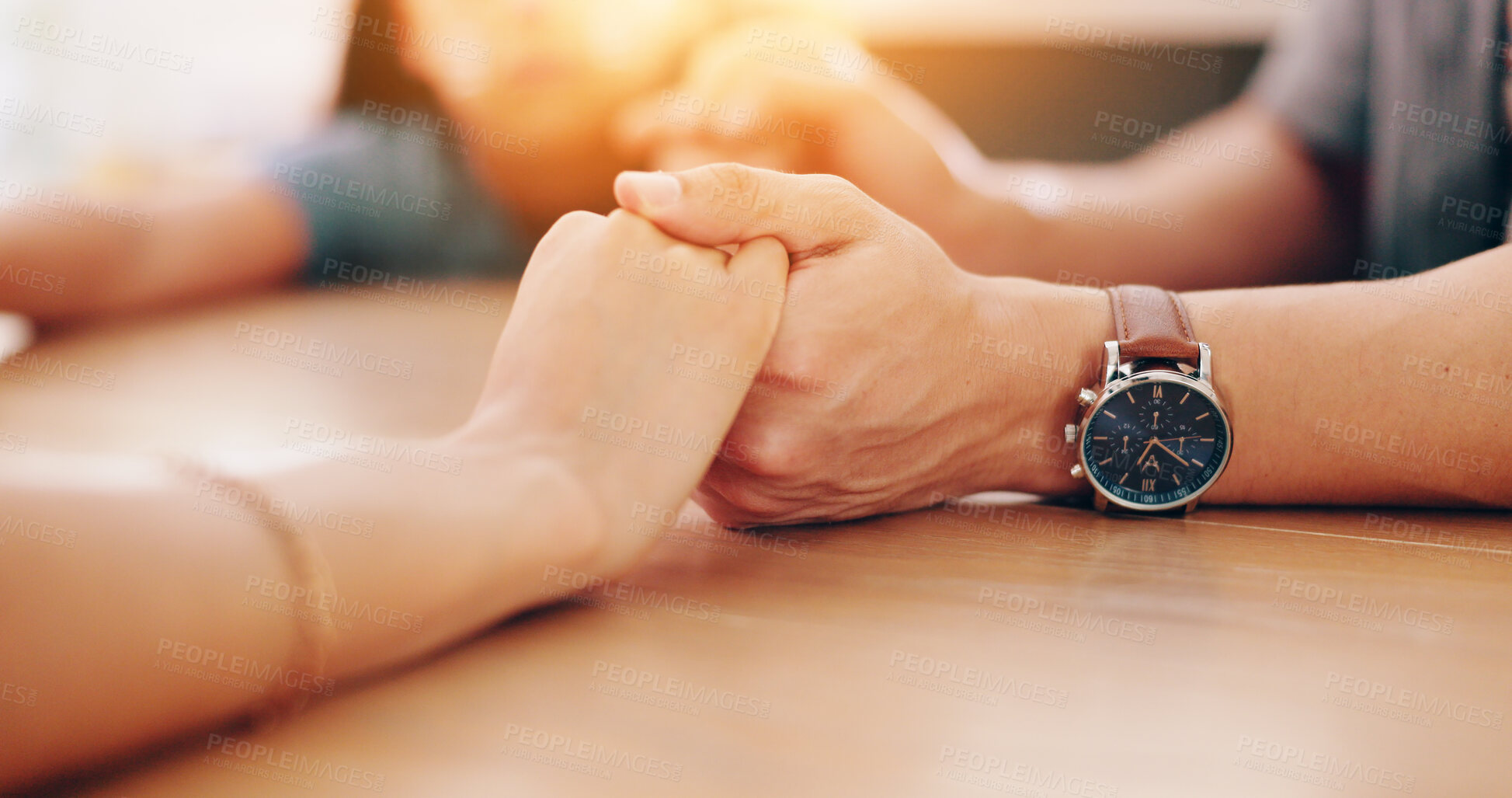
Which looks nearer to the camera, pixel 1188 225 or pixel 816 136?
pixel 1188 225

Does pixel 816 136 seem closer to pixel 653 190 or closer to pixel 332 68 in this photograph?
pixel 653 190

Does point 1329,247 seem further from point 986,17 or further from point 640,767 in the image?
point 640,767

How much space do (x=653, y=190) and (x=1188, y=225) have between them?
1072 millimetres

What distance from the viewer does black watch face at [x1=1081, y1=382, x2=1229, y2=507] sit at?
0.69m

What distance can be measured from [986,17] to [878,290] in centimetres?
205

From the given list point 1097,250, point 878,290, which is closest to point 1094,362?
point 878,290

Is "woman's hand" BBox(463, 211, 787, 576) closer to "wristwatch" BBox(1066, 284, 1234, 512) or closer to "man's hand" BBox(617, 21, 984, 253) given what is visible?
"wristwatch" BBox(1066, 284, 1234, 512)

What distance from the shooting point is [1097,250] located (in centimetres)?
144

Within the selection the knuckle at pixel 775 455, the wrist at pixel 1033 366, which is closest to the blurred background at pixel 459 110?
the wrist at pixel 1033 366

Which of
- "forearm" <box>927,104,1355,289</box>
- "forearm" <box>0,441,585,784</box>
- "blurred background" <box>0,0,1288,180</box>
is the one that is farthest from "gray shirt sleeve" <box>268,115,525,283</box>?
"forearm" <box>0,441,585,784</box>

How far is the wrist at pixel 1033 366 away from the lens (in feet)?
2.41

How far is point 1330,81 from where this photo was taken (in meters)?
1.28

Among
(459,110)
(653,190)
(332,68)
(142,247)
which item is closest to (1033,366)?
(653,190)

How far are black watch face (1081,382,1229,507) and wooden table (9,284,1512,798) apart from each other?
30mm
